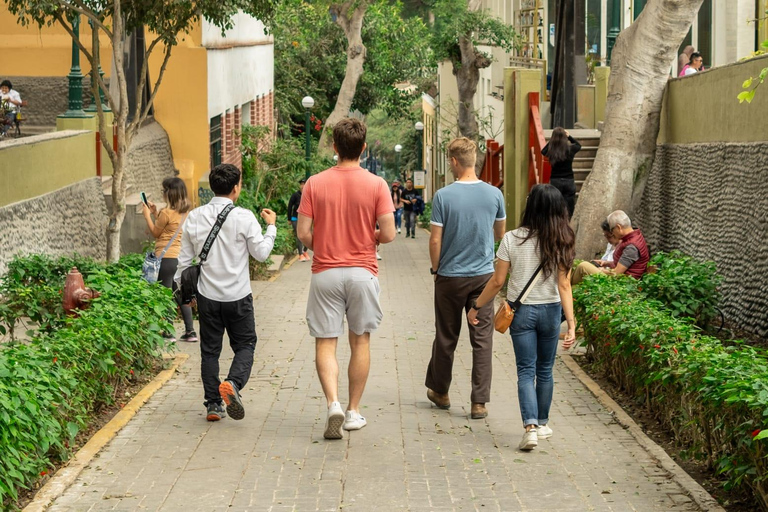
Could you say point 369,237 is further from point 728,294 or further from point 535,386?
point 728,294

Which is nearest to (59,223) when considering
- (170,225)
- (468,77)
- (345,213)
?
(170,225)

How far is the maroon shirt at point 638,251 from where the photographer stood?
11844 mm

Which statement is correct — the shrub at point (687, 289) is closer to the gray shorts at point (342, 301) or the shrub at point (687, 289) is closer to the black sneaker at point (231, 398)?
the gray shorts at point (342, 301)

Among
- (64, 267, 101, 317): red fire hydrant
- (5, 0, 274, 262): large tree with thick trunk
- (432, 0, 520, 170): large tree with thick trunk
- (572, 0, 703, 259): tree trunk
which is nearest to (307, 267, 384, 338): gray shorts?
(64, 267, 101, 317): red fire hydrant

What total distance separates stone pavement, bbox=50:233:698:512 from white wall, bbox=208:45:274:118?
15838mm

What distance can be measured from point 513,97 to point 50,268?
35.4 ft

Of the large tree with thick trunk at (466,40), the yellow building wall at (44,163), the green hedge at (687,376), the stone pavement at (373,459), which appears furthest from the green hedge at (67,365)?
the large tree with thick trunk at (466,40)

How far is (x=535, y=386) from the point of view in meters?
7.48

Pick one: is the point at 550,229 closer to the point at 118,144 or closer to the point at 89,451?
the point at 89,451

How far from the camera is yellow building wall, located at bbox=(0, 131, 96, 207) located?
46.2ft

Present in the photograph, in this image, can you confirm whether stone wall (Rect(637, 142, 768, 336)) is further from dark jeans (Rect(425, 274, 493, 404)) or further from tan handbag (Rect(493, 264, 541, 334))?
tan handbag (Rect(493, 264, 541, 334))

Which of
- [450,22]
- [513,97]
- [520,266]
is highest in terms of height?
[450,22]

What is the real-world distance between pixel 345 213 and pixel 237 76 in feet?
74.4

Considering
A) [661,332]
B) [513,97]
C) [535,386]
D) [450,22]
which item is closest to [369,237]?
[535,386]
